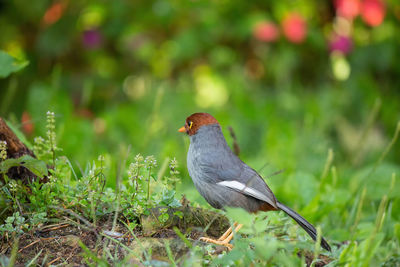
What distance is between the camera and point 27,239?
236cm

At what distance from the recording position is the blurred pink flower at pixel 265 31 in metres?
6.00

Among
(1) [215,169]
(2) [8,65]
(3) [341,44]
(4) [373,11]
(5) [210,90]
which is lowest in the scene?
(5) [210,90]

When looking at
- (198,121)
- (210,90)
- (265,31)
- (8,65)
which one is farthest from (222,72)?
(8,65)

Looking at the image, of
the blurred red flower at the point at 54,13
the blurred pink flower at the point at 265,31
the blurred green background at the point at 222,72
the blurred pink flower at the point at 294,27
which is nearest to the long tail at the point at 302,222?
the blurred green background at the point at 222,72

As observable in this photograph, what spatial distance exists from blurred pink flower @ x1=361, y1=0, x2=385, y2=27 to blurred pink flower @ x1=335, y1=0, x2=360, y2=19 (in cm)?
8

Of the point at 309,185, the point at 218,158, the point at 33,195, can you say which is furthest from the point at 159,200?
the point at 309,185

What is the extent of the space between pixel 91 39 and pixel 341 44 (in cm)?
268

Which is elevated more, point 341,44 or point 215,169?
point 341,44

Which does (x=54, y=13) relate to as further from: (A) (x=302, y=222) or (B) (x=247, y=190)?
(A) (x=302, y=222)

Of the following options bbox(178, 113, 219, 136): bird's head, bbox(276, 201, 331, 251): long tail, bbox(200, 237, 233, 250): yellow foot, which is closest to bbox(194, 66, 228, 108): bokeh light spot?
bbox(178, 113, 219, 136): bird's head

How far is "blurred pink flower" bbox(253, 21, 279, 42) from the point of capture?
236 inches

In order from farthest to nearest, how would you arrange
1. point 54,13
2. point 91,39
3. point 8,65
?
point 91,39 → point 54,13 → point 8,65

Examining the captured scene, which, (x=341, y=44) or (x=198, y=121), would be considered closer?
(x=198, y=121)

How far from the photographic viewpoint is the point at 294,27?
6.05m
